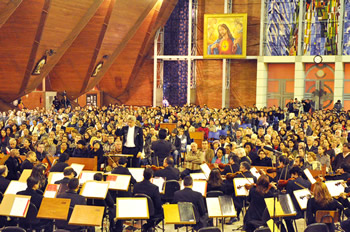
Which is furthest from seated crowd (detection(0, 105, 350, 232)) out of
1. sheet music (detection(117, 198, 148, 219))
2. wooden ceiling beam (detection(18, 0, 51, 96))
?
wooden ceiling beam (detection(18, 0, 51, 96))

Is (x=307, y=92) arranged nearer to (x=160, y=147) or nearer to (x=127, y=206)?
(x=160, y=147)

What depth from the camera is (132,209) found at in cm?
819

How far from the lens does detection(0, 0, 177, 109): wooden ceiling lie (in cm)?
2461

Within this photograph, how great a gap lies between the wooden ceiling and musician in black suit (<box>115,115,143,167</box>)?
11125mm

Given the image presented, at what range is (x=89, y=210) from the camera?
315 inches

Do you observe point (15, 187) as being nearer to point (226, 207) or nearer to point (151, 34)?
point (226, 207)


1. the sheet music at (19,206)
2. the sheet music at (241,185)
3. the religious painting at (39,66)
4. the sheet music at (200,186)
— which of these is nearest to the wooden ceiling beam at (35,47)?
the religious painting at (39,66)

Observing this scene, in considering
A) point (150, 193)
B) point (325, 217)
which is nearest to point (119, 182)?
point (150, 193)

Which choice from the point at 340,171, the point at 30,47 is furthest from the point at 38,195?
the point at 30,47

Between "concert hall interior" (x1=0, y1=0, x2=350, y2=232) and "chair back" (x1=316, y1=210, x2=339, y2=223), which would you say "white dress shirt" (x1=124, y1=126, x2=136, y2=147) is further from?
"chair back" (x1=316, y1=210, x2=339, y2=223)

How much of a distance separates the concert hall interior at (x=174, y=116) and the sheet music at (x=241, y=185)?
0.09 feet

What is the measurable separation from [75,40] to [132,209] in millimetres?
22725

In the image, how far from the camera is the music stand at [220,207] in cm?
874

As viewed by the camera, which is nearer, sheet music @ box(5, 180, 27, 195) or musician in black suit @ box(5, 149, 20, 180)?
sheet music @ box(5, 180, 27, 195)
